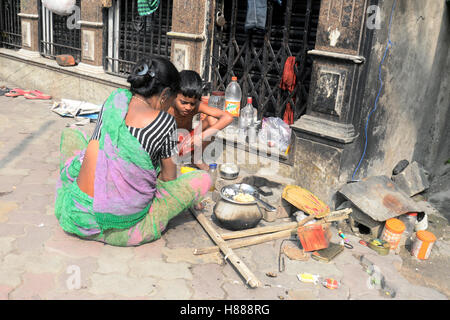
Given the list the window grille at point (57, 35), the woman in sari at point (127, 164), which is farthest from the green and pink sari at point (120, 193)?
the window grille at point (57, 35)

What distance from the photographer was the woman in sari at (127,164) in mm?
2863

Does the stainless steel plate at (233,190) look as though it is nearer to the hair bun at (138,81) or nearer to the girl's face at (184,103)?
the girl's face at (184,103)

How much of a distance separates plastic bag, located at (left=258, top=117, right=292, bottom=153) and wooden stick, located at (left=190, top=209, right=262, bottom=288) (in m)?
1.55

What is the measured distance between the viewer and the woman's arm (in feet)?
10.5

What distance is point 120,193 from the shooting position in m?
2.93

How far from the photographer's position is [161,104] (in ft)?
9.98

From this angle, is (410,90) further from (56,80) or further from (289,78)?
(56,80)

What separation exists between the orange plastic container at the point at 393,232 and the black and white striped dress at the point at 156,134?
216cm

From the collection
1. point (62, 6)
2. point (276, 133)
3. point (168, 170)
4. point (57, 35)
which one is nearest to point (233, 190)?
point (168, 170)

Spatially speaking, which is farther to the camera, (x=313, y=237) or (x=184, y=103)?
(x=184, y=103)

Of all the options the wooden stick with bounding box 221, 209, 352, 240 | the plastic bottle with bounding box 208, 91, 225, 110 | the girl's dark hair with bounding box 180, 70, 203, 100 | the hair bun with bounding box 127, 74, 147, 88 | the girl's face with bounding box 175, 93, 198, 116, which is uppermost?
the hair bun with bounding box 127, 74, 147, 88

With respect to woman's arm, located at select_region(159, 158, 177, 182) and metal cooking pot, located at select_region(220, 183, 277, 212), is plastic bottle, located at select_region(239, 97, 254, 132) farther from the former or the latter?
woman's arm, located at select_region(159, 158, 177, 182)

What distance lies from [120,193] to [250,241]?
114cm

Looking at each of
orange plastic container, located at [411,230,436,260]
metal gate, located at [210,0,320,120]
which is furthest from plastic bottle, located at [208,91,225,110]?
orange plastic container, located at [411,230,436,260]
